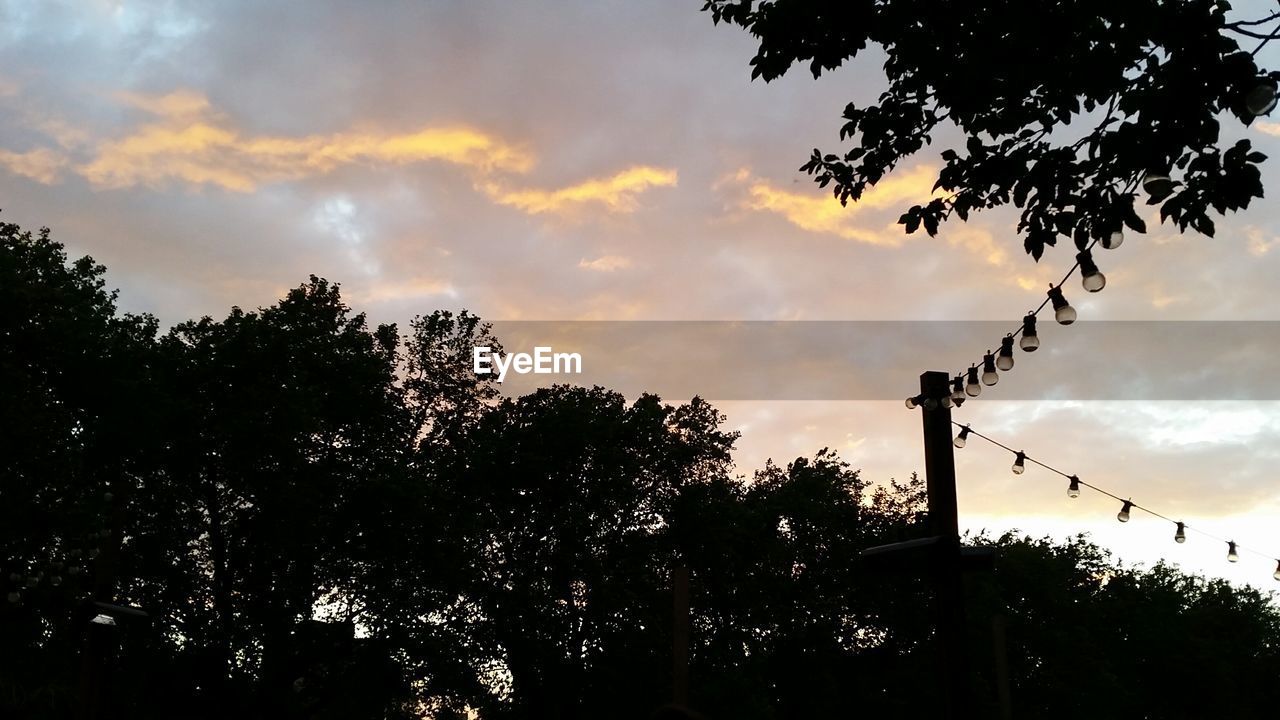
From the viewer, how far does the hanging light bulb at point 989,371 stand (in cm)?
1152

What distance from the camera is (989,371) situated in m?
11.6

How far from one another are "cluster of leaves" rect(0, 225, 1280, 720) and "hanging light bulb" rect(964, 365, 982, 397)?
20184 mm

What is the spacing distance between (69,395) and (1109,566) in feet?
169

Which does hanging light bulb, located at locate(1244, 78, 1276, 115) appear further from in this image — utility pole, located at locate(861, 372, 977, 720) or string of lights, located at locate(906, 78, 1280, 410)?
utility pole, located at locate(861, 372, 977, 720)

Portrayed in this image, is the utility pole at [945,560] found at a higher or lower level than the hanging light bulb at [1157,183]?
lower

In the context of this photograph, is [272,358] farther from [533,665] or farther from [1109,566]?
[1109,566]

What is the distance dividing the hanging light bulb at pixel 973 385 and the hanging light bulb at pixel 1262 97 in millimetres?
6615

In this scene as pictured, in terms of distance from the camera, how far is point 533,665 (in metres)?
34.7

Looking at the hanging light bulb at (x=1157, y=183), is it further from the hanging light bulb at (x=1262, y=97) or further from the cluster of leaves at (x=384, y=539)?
the cluster of leaves at (x=384, y=539)

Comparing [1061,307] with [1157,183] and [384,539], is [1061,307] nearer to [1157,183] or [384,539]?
[1157,183]

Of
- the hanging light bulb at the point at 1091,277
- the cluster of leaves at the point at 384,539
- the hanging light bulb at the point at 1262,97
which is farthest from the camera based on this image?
the cluster of leaves at the point at 384,539

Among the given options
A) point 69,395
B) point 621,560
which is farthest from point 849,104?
point 621,560

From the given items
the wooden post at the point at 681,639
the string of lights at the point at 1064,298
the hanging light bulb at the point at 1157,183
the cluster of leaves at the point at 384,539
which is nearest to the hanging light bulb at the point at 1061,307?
the string of lights at the point at 1064,298

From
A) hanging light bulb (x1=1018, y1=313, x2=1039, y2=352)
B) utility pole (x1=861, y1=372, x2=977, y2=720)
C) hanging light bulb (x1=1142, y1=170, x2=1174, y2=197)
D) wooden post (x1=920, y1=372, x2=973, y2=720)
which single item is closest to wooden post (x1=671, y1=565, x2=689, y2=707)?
utility pole (x1=861, y1=372, x2=977, y2=720)
